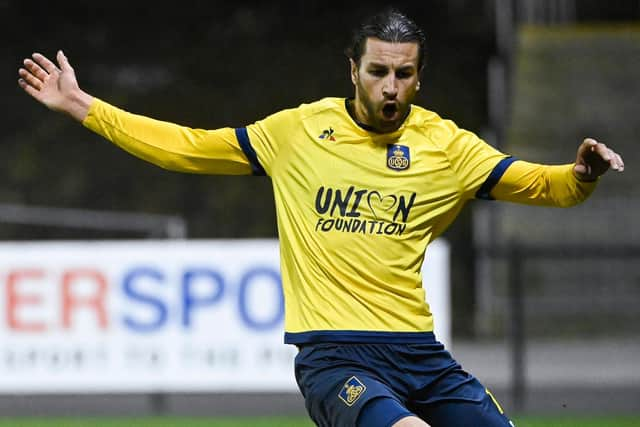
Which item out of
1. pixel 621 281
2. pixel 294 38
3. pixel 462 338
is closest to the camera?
pixel 462 338

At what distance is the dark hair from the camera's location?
4.68 meters

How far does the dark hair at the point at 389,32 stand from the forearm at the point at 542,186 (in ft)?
1.71

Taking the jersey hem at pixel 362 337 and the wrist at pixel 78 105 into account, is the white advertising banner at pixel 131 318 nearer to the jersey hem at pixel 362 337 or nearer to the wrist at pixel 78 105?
the wrist at pixel 78 105

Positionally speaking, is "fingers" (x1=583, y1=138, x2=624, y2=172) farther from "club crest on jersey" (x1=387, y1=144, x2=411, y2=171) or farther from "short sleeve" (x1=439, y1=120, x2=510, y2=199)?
"club crest on jersey" (x1=387, y1=144, x2=411, y2=171)

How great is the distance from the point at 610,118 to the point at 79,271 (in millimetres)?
11061

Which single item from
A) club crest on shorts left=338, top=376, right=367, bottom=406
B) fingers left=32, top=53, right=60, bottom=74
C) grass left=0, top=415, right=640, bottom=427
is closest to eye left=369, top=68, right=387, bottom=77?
club crest on shorts left=338, top=376, right=367, bottom=406

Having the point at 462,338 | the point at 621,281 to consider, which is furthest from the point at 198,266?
the point at 621,281

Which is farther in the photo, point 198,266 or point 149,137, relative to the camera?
point 198,266

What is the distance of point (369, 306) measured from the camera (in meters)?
4.62

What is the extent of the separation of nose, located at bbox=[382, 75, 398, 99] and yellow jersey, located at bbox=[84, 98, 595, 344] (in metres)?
0.22

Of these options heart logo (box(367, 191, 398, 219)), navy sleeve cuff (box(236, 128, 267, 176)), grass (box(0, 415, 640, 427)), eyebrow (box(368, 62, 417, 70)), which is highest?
eyebrow (box(368, 62, 417, 70))

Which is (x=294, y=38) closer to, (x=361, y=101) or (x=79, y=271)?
(x=79, y=271)

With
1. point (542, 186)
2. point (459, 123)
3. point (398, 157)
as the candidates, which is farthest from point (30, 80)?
point (459, 123)

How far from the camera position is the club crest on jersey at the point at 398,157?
479 centimetres
